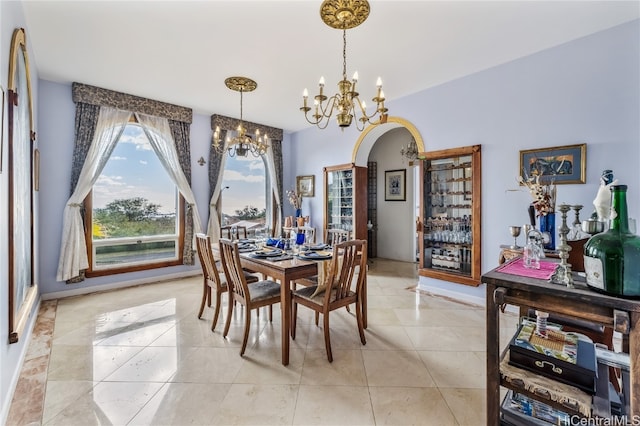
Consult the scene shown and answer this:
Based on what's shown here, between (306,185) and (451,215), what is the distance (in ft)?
9.99

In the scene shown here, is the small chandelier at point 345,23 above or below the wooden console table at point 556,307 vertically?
above

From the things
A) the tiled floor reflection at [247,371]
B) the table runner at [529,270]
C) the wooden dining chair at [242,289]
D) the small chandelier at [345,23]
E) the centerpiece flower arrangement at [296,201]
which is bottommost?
the tiled floor reflection at [247,371]

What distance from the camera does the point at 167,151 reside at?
15.4 ft

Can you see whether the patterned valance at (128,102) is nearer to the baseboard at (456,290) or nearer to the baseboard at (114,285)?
the baseboard at (114,285)

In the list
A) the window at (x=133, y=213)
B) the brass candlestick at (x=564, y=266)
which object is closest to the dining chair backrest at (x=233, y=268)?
the brass candlestick at (x=564, y=266)

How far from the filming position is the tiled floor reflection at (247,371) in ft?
5.73

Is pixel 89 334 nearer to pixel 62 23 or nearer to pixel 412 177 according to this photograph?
pixel 62 23

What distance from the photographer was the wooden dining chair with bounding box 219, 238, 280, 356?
2.41m

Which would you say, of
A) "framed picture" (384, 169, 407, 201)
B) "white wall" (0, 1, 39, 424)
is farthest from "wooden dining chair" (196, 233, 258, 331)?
"framed picture" (384, 169, 407, 201)

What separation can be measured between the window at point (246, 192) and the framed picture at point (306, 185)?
0.65m

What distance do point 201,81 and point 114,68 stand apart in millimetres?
968

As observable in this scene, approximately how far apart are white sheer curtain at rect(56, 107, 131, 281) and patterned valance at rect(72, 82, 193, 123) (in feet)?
Result: 0.48

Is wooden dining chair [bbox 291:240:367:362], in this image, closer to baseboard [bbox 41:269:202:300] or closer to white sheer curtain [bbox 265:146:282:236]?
baseboard [bbox 41:269:202:300]

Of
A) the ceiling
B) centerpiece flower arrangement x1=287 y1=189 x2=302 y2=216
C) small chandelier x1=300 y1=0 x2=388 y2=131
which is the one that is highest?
the ceiling
